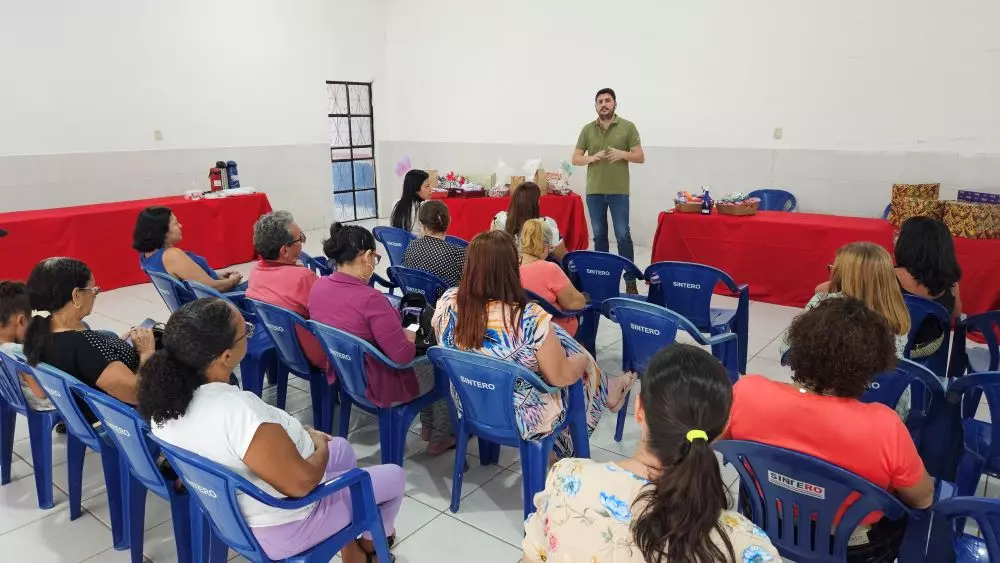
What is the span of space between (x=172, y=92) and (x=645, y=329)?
256 inches

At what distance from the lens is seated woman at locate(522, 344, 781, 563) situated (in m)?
1.04

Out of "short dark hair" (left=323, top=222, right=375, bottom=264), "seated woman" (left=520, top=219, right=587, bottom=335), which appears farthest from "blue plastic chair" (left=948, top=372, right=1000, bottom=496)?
"short dark hair" (left=323, top=222, right=375, bottom=264)

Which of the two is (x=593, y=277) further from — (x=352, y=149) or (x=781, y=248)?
(x=352, y=149)

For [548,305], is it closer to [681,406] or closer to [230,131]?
[681,406]

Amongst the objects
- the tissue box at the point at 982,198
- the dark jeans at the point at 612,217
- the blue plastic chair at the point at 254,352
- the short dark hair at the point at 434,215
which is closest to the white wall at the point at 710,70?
the tissue box at the point at 982,198

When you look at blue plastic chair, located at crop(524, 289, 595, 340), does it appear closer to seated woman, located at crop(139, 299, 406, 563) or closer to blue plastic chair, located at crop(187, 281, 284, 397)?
blue plastic chair, located at crop(187, 281, 284, 397)

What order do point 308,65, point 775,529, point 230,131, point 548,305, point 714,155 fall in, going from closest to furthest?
point 775,529 < point 548,305 < point 714,155 < point 230,131 < point 308,65

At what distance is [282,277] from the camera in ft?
9.79

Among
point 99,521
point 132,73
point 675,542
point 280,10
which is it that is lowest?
point 99,521

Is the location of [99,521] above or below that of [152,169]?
below

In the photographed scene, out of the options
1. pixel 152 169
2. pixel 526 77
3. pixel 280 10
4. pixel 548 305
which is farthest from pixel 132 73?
pixel 548 305

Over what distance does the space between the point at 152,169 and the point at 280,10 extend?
2.57 m

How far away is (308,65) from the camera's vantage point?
8422mm

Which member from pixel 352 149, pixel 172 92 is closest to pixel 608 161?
pixel 172 92
